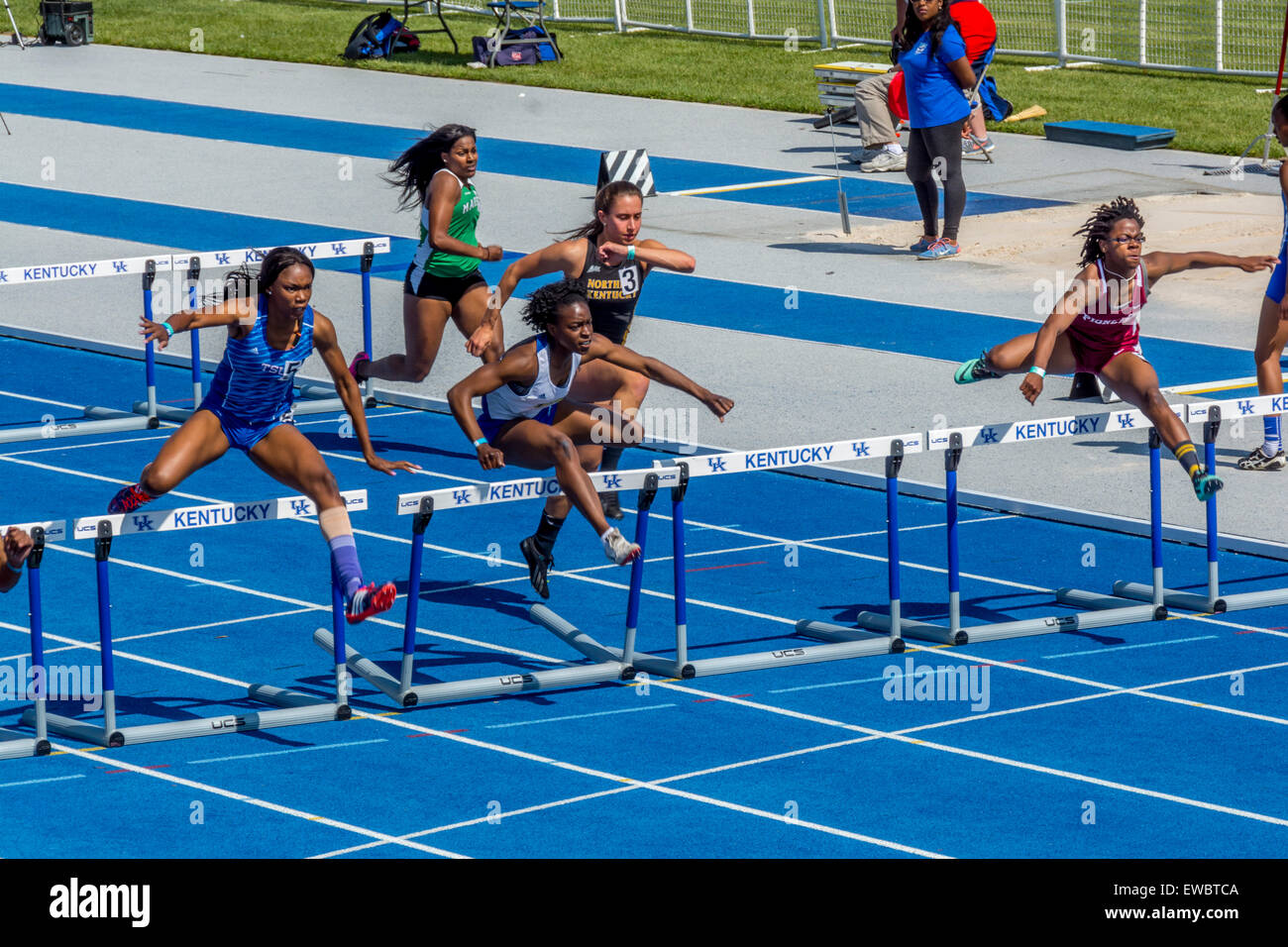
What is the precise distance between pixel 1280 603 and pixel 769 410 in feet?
14.6

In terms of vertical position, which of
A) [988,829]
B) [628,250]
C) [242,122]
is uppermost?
[242,122]

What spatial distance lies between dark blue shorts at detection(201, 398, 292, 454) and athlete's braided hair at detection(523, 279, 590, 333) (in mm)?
1392

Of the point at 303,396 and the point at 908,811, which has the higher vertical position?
the point at 303,396

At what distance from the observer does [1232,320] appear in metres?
17.0

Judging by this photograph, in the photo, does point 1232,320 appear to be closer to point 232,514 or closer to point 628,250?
point 628,250

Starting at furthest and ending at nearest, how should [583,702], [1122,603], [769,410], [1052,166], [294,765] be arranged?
[1052,166], [769,410], [1122,603], [583,702], [294,765]

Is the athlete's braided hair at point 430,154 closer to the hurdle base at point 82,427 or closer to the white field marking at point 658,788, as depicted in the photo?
the hurdle base at point 82,427

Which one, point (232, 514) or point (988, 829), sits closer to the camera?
point (988, 829)

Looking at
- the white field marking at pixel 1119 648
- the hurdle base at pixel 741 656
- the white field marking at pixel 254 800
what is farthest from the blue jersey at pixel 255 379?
the white field marking at pixel 1119 648

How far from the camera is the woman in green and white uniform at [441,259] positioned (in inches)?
522

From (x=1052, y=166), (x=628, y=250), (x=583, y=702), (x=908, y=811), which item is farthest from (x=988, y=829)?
(x=1052, y=166)

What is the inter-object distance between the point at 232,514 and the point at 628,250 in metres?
3.43

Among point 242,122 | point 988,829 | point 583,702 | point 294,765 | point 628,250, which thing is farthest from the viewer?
point 242,122

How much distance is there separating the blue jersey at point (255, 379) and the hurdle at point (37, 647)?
1.43 m
